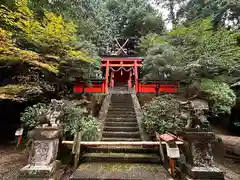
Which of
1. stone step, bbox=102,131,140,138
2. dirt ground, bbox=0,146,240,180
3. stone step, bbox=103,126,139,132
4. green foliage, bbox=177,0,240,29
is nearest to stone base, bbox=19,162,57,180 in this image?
dirt ground, bbox=0,146,240,180

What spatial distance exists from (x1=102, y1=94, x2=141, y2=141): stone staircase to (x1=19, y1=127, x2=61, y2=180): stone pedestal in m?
1.78

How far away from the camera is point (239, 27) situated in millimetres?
8070

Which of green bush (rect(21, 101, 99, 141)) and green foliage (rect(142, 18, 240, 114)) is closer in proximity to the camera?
green bush (rect(21, 101, 99, 141))

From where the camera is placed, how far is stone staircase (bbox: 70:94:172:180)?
9.81 ft

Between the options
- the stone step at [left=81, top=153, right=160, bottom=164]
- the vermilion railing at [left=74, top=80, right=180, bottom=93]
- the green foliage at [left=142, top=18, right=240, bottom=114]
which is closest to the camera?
the stone step at [left=81, top=153, right=160, bottom=164]

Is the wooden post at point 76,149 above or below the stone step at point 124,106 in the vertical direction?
below

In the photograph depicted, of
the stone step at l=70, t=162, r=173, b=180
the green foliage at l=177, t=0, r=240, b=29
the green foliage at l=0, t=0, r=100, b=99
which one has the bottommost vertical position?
the stone step at l=70, t=162, r=173, b=180

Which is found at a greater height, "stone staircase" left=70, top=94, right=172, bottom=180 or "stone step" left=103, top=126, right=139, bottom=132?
"stone step" left=103, top=126, right=139, bottom=132

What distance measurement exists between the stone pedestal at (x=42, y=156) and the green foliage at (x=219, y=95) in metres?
5.72

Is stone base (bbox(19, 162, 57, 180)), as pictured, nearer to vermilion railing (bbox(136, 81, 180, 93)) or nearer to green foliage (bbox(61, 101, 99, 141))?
green foliage (bbox(61, 101, 99, 141))

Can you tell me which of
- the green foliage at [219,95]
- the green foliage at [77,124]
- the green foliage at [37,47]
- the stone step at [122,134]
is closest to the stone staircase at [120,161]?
the stone step at [122,134]

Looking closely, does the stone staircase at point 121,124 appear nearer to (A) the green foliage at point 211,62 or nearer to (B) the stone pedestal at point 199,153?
(B) the stone pedestal at point 199,153

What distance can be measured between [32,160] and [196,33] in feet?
25.3

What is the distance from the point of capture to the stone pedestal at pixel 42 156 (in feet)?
8.87
